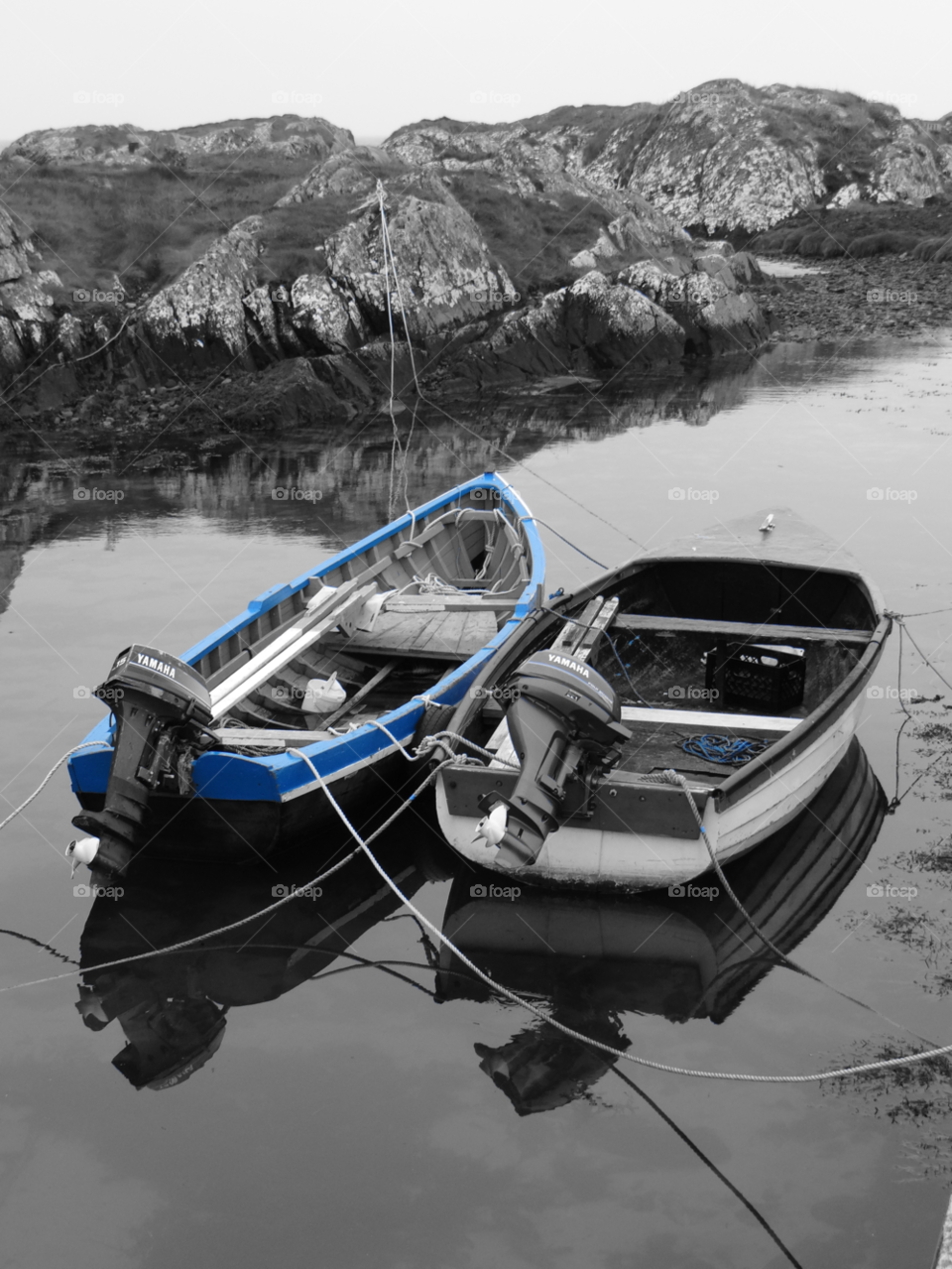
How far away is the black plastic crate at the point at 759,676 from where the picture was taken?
10.1 metres

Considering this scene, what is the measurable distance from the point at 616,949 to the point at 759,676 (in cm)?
341

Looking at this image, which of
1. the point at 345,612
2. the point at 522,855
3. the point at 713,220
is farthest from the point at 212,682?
the point at 713,220

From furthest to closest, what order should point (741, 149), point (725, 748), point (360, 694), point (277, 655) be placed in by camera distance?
point (741, 149) → point (360, 694) → point (277, 655) → point (725, 748)

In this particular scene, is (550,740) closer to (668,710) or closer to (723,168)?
(668,710)

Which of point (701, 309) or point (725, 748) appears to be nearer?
point (725, 748)

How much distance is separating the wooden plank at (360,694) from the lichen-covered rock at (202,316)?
20858mm

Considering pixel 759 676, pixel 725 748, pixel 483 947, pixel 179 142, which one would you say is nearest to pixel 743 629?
pixel 759 676

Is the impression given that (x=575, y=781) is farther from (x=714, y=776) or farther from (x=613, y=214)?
(x=613, y=214)

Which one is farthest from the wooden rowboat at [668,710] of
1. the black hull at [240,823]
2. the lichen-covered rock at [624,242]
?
the lichen-covered rock at [624,242]

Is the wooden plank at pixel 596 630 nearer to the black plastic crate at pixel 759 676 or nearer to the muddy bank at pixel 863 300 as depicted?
the black plastic crate at pixel 759 676

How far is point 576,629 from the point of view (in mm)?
10422

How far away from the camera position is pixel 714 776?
29.6ft

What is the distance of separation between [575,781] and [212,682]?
12.9 feet

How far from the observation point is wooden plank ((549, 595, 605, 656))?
1010cm
